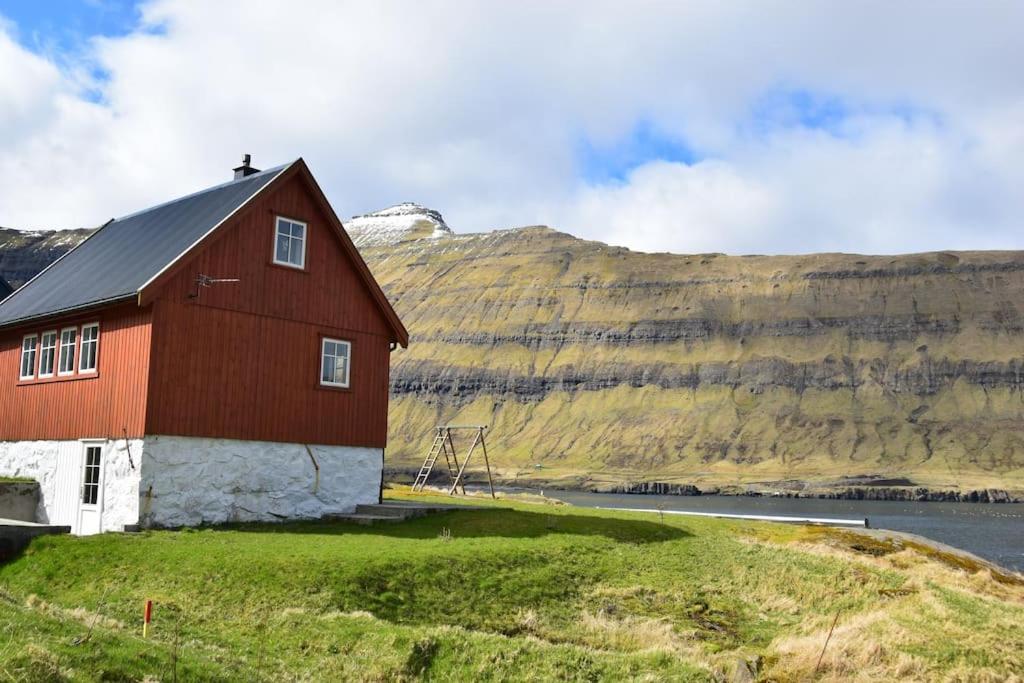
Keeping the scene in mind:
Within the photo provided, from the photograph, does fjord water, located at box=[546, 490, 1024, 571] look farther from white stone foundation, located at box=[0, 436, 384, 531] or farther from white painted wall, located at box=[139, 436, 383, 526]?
white stone foundation, located at box=[0, 436, 384, 531]

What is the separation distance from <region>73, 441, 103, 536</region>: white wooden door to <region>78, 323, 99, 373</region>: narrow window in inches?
93.8

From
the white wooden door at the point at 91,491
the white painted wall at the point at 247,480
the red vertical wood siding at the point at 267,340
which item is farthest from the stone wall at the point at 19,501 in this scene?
the red vertical wood siding at the point at 267,340

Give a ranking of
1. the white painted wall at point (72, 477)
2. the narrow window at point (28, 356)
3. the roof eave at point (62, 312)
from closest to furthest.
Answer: the white painted wall at point (72, 477) < the roof eave at point (62, 312) < the narrow window at point (28, 356)

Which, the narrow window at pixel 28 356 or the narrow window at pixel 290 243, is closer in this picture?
the narrow window at pixel 290 243

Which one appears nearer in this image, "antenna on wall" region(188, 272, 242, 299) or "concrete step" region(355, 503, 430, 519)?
"antenna on wall" region(188, 272, 242, 299)

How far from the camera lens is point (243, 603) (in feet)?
67.8

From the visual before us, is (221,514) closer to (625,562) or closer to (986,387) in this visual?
(625,562)

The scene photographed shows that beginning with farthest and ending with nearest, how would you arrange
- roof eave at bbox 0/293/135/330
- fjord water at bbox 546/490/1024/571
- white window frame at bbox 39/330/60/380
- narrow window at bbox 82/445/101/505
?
fjord water at bbox 546/490/1024/571 < white window frame at bbox 39/330/60/380 < narrow window at bbox 82/445/101/505 < roof eave at bbox 0/293/135/330

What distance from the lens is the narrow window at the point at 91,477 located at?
95.0 feet

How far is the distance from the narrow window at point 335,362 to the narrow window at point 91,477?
7123mm

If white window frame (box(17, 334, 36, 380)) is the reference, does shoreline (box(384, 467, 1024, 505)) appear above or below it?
below

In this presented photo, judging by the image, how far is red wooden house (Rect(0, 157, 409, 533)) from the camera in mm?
28062

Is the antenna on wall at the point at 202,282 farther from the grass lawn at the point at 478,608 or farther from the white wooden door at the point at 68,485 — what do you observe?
the grass lawn at the point at 478,608

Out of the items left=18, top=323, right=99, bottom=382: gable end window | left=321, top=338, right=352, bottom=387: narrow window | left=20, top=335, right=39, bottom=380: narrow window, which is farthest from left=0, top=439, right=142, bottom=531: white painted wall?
left=321, top=338, right=352, bottom=387: narrow window
